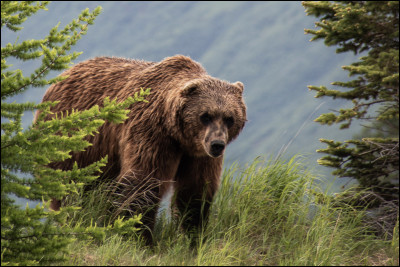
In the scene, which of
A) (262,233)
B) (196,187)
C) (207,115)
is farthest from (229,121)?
(262,233)

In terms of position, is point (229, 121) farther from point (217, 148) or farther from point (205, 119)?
point (217, 148)

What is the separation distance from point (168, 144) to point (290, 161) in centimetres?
166

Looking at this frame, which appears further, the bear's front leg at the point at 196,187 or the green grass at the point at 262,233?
the bear's front leg at the point at 196,187

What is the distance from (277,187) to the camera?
6453mm

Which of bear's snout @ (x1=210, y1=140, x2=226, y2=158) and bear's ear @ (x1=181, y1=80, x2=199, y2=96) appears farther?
bear's ear @ (x1=181, y1=80, x2=199, y2=96)

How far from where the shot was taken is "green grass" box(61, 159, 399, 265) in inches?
202

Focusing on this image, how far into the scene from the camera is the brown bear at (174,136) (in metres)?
5.98

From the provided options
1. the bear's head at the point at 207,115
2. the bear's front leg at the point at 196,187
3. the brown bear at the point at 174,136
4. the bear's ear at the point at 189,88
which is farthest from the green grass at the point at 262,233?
the bear's ear at the point at 189,88

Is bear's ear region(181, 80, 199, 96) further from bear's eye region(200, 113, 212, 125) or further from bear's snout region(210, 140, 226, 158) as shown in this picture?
bear's snout region(210, 140, 226, 158)

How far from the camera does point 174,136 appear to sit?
241 inches

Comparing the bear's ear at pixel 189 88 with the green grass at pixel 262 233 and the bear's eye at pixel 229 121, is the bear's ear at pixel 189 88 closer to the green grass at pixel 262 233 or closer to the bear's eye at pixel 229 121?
the bear's eye at pixel 229 121

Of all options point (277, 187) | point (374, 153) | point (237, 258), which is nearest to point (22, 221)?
point (237, 258)

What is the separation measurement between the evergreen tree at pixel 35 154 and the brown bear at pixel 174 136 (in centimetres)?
155

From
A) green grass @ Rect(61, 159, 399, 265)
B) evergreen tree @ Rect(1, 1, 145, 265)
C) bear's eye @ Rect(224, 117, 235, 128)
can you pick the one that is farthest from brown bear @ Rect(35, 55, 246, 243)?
evergreen tree @ Rect(1, 1, 145, 265)
